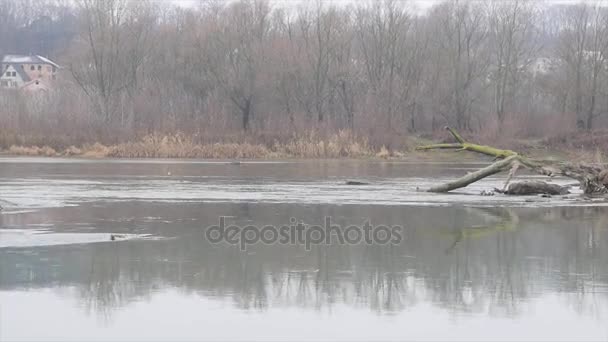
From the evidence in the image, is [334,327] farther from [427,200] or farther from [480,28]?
[480,28]

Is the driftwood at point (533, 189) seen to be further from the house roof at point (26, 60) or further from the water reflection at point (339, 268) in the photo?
the house roof at point (26, 60)

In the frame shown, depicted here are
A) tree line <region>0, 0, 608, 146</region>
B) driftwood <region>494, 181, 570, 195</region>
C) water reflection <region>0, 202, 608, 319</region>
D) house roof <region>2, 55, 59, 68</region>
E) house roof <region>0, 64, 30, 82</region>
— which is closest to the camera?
water reflection <region>0, 202, 608, 319</region>

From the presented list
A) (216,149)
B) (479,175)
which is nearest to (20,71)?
(216,149)

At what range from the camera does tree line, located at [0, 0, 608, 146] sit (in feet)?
230

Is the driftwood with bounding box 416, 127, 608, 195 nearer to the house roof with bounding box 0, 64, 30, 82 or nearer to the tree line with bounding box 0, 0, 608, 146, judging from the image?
the tree line with bounding box 0, 0, 608, 146

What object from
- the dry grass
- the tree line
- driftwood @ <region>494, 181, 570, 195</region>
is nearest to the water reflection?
driftwood @ <region>494, 181, 570, 195</region>

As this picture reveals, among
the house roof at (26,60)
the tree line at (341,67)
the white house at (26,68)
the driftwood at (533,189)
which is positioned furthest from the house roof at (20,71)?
the driftwood at (533,189)

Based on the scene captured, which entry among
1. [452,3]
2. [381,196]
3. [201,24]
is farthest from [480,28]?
[381,196]

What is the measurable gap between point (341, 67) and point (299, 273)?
6138 centimetres

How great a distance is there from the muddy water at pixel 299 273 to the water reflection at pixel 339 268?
31mm

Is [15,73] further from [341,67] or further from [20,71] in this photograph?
[341,67]

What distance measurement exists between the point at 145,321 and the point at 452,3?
72.6 metres

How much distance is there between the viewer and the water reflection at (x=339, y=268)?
11.6m

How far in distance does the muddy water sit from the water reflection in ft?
0.10
